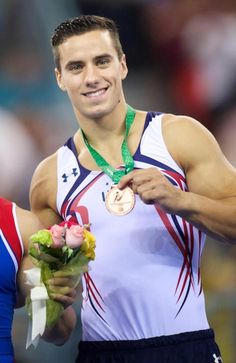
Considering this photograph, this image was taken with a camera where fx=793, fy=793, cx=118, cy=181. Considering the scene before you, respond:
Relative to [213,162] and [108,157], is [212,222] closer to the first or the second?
[213,162]

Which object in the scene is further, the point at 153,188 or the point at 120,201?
the point at 120,201

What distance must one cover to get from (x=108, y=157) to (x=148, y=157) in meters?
0.20

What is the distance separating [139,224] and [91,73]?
71 cm

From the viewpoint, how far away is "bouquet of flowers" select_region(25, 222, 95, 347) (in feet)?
9.49

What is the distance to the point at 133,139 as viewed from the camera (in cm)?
364

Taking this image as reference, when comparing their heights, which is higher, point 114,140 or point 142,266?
point 114,140

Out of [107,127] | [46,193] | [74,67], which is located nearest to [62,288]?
[46,193]

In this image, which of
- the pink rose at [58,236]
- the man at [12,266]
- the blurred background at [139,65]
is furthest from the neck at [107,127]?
the blurred background at [139,65]

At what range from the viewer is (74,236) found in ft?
9.50

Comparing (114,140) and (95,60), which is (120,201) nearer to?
(114,140)

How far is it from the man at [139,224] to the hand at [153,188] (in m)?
0.17

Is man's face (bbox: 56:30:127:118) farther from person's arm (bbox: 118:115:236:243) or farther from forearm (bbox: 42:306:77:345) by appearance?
forearm (bbox: 42:306:77:345)

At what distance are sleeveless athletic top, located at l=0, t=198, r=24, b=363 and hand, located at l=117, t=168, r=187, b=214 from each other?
47 centimetres

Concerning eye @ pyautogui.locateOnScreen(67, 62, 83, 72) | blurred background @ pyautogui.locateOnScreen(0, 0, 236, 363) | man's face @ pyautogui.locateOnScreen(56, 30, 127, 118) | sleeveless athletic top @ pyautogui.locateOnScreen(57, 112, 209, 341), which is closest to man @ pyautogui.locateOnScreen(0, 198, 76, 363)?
sleeveless athletic top @ pyautogui.locateOnScreen(57, 112, 209, 341)
